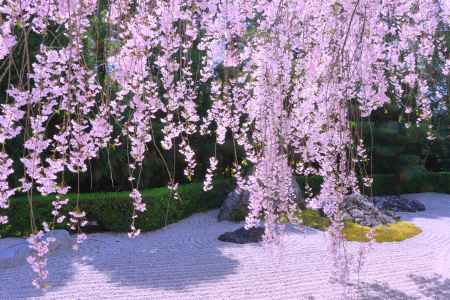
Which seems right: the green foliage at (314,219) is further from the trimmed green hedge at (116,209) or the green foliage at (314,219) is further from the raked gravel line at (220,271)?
the trimmed green hedge at (116,209)

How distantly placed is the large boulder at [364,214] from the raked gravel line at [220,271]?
0.74 metres

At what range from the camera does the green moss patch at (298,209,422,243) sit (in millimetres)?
6734

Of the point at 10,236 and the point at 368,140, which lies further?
the point at 368,140

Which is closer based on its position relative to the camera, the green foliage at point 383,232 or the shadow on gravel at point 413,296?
the shadow on gravel at point 413,296

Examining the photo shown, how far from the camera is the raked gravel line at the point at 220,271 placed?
4363 mm

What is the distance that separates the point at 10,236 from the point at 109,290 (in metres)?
3.11

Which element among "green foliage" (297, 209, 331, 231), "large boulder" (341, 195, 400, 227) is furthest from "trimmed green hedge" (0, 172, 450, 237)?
"green foliage" (297, 209, 331, 231)

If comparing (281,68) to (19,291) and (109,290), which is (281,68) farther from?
(19,291)

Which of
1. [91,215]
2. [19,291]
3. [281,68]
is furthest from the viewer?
[91,215]

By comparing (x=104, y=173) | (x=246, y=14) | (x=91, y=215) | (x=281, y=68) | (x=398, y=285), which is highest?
(x=246, y=14)

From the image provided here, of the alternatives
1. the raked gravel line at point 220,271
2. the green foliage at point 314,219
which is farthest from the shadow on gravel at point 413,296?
the green foliage at point 314,219

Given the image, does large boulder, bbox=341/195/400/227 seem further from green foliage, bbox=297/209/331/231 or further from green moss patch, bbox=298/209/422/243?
green foliage, bbox=297/209/331/231

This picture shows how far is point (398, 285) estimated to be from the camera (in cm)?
479

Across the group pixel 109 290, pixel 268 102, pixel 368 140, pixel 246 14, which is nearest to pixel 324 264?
pixel 109 290
